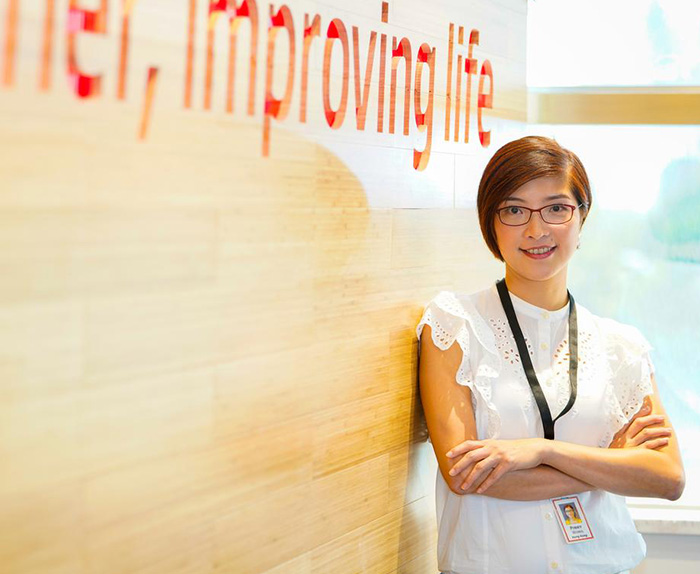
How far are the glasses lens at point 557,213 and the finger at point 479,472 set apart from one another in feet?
2.51

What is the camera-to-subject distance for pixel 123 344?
1638 millimetres

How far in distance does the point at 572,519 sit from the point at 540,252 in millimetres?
824

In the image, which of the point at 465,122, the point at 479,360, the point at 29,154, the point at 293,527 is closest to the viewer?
the point at 29,154

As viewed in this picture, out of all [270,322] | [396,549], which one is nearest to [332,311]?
[270,322]

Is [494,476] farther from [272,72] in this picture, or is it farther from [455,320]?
[272,72]

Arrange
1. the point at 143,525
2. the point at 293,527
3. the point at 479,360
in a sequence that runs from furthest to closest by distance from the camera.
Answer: the point at 479,360, the point at 293,527, the point at 143,525

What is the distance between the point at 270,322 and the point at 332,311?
26cm

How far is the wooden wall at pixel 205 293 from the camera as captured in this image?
1485mm

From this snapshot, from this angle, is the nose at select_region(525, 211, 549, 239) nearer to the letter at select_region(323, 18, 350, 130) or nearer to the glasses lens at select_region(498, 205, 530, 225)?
the glasses lens at select_region(498, 205, 530, 225)

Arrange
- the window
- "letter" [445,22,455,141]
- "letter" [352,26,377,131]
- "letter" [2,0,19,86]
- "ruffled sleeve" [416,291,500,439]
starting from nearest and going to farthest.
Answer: "letter" [2,0,19,86]
"letter" [352,26,377,131]
"ruffled sleeve" [416,291,500,439]
"letter" [445,22,455,141]
the window

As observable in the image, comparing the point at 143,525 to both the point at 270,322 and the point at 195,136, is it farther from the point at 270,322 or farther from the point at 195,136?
the point at 195,136

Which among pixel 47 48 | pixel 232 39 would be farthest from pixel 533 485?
pixel 47 48

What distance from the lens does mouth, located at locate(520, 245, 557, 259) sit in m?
2.54

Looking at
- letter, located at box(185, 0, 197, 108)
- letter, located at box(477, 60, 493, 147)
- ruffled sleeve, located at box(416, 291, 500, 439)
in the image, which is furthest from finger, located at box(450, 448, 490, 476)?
letter, located at box(185, 0, 197, 108)
